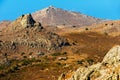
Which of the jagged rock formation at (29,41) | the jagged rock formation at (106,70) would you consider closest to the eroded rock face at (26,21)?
the jagged rock formation at (29,41)

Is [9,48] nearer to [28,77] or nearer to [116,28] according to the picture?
[28,77]

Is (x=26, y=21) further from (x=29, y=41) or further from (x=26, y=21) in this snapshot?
(x=29, y=41)

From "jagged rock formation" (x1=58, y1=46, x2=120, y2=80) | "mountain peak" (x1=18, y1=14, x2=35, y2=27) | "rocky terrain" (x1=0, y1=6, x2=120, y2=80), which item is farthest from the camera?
"mountain peak" (x1=18, y1=14, x2=35, y2=27)

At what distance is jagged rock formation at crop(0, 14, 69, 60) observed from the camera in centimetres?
13800

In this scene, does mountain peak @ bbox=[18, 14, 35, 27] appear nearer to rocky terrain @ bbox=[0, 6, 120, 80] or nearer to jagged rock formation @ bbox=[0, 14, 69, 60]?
rocky terrain @ bbox=[0, 6, 120, 80]

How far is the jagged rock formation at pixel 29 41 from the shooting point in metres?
138

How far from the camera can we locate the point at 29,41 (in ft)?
460

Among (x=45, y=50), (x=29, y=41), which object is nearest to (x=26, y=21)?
(x=29, y=41)

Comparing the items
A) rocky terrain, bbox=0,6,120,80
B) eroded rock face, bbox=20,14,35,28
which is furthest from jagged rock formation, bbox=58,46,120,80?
eroded rock face, bbox=20,14,35,28

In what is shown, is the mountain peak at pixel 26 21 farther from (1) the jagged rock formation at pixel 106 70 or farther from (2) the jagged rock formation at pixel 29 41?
(1) the jagged rock formation at pixel 106 70

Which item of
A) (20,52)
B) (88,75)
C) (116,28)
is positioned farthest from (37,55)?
(88,75)

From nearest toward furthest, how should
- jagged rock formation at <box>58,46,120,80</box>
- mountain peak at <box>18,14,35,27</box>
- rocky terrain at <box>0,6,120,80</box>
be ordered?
jagged rock formation at <box>58,46,120,80</box> → rocky terrain at <box>0,6,120,80</box> → mountain peak at <box>18,14,35,27</box>

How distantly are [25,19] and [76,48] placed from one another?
25.0 metres

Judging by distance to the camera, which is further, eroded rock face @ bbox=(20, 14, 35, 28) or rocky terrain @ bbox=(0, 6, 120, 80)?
eroded rock face @ bbox=(20, 14, 35, 28)
